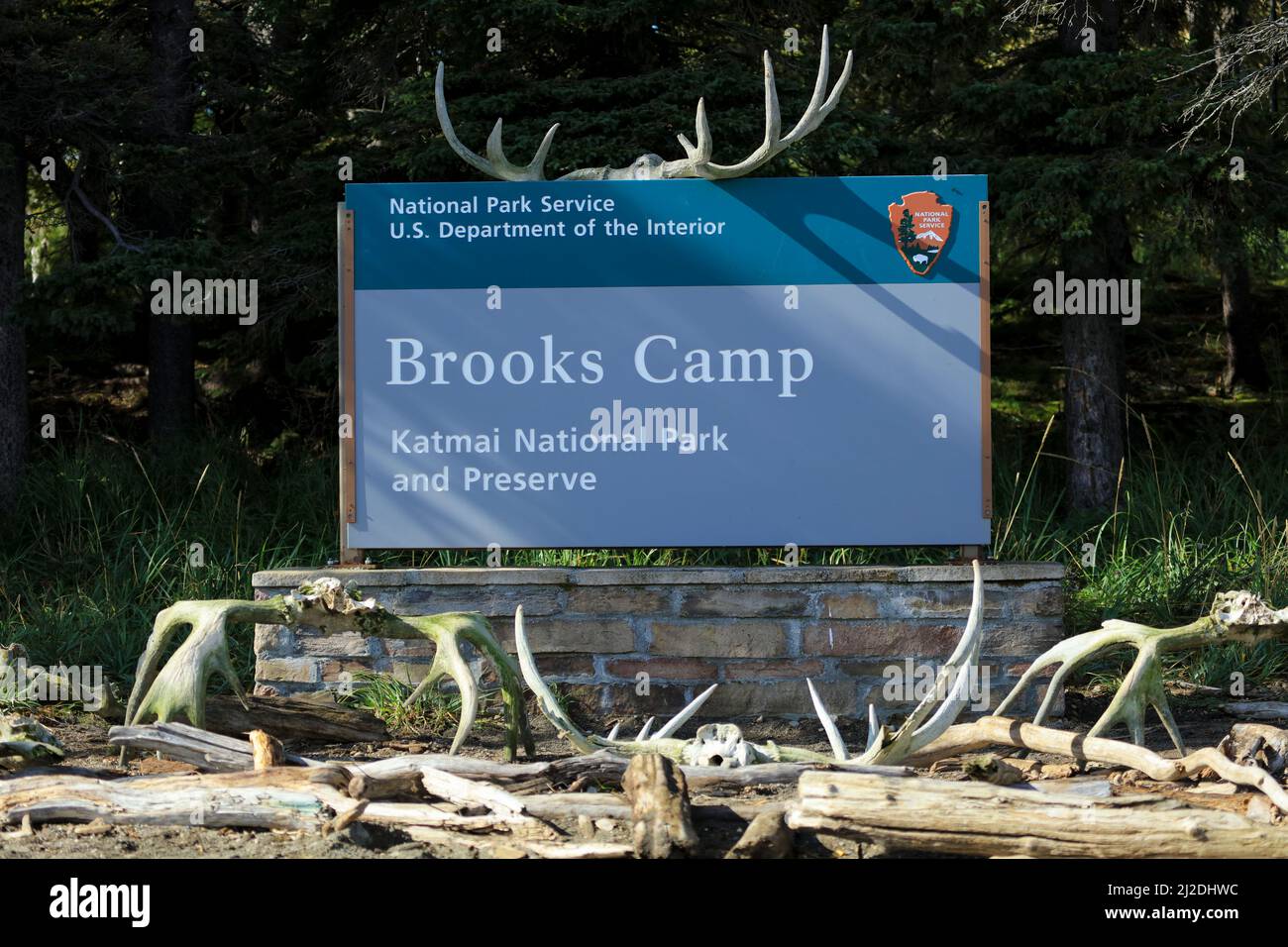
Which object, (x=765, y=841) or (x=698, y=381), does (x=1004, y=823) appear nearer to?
(x=765, y=841)

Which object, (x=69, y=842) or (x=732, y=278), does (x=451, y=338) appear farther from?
(x=69, y=842)

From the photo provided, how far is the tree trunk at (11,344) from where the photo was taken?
845cm

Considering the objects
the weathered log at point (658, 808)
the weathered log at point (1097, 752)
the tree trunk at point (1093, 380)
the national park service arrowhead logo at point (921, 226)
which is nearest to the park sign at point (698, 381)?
the national park service arrowhead logo at point (921, 226)

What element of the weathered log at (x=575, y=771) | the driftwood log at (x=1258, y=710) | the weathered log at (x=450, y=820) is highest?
the weathered log at (x=575, y=771)

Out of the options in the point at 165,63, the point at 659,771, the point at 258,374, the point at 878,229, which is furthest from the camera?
the point at 258,374

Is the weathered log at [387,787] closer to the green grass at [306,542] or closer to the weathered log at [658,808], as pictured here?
the weathered log at [658,808]

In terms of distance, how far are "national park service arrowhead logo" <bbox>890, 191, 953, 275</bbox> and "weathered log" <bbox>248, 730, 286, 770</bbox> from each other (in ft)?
10.7

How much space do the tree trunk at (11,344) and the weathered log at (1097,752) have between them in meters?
6.53

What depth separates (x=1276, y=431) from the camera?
995 cm

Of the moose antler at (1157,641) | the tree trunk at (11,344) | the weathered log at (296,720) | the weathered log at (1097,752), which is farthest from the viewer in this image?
the tree trunk at (11,344)

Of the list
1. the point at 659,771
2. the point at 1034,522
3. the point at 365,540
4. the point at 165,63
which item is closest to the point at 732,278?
the point at 365,540

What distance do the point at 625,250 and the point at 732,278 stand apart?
48 centimetres

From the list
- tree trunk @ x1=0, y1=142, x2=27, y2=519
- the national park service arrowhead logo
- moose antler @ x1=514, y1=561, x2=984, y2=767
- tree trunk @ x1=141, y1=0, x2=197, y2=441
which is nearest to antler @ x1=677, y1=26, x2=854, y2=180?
the national park service arrowhead logo

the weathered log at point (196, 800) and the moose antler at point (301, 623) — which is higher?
the moose antler at point (301, 623)
